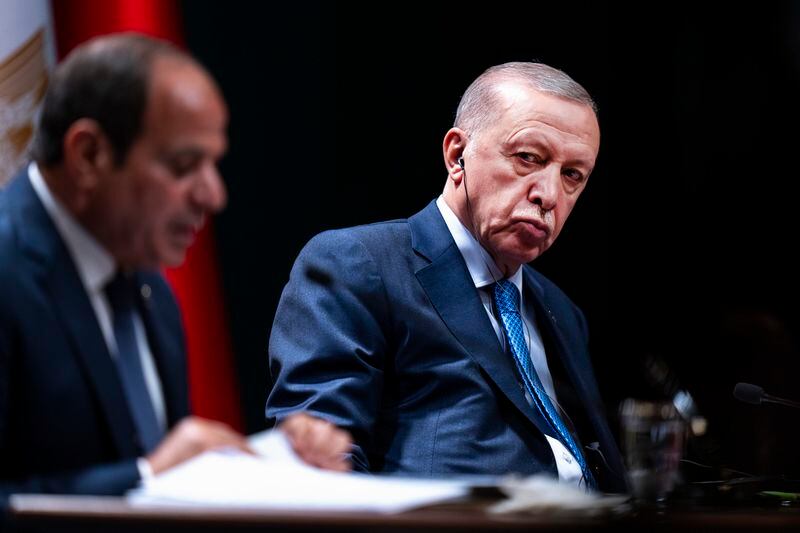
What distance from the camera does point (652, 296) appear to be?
4.18 meters

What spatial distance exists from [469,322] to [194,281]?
1200 millimetres

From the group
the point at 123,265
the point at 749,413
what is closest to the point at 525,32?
the point at 749,413

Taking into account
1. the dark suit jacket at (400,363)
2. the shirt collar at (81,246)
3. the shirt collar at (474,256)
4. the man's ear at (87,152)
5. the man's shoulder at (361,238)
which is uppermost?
the man's ear at (87,152)

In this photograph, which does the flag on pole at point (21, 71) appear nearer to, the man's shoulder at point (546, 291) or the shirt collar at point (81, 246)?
the man's shoulder at point (546, 291)

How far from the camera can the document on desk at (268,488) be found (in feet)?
4.78

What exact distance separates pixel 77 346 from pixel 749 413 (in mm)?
2815

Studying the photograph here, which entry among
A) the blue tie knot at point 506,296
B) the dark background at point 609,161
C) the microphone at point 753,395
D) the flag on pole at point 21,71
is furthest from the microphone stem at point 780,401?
the flag on pole at point 21,71

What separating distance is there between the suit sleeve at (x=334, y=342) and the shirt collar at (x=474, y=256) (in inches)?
10.1

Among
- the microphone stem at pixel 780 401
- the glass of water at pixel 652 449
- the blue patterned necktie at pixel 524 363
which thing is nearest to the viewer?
the glass of water at pixel 652 449

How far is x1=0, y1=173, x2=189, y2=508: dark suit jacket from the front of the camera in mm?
1563

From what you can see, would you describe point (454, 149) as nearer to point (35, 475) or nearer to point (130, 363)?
point (130, 363)

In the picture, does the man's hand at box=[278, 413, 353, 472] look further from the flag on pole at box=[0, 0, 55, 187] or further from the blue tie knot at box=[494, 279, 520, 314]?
the flag on pole at box=[0, 0, 55, 187]

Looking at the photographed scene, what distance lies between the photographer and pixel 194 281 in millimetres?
3500

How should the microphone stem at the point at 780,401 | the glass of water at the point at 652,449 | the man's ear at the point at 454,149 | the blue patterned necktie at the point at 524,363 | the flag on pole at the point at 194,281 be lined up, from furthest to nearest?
1. the flag on pole at the point at 194,281
2. the man's ear at the point at 454,149
3. the blue patterned necktie at the point at 524,363
4. the microphone stem at the point at 780,401
5. the glass of water at the point at 652,449
